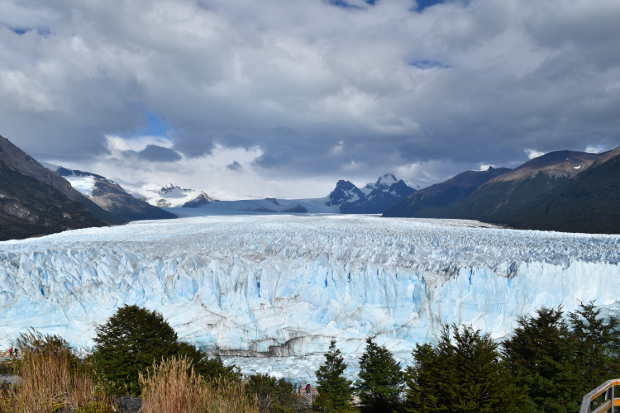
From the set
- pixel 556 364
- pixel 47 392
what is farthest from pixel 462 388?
pixel 556 364

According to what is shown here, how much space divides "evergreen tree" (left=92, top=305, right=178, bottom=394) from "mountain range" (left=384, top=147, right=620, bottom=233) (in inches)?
3496

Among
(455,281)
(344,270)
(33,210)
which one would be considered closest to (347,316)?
(344,270)

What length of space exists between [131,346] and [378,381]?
31.5ft

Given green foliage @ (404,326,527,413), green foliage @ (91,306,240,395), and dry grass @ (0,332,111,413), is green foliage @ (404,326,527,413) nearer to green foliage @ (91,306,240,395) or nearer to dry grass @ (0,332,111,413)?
green foliage @ (91,306,240,395)

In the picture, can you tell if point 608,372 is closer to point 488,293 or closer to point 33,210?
point 488,293

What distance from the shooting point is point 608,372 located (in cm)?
1252

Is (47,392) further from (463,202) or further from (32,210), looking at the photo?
(463,202)

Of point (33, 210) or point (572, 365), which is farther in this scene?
point (33, 210)

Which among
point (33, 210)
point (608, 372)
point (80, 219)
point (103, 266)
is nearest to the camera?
point (608, 372)

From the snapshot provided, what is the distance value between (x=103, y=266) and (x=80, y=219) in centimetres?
7534

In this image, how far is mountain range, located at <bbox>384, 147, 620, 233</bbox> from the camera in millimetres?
88688

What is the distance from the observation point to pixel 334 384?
14984 mm

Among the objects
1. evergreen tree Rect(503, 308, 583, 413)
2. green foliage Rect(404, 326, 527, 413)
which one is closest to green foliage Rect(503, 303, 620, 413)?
evergreen tree Rect(503, 308, 583, 413)

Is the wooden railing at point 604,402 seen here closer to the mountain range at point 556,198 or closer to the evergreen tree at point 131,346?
the evergreen tree at point 131,346
